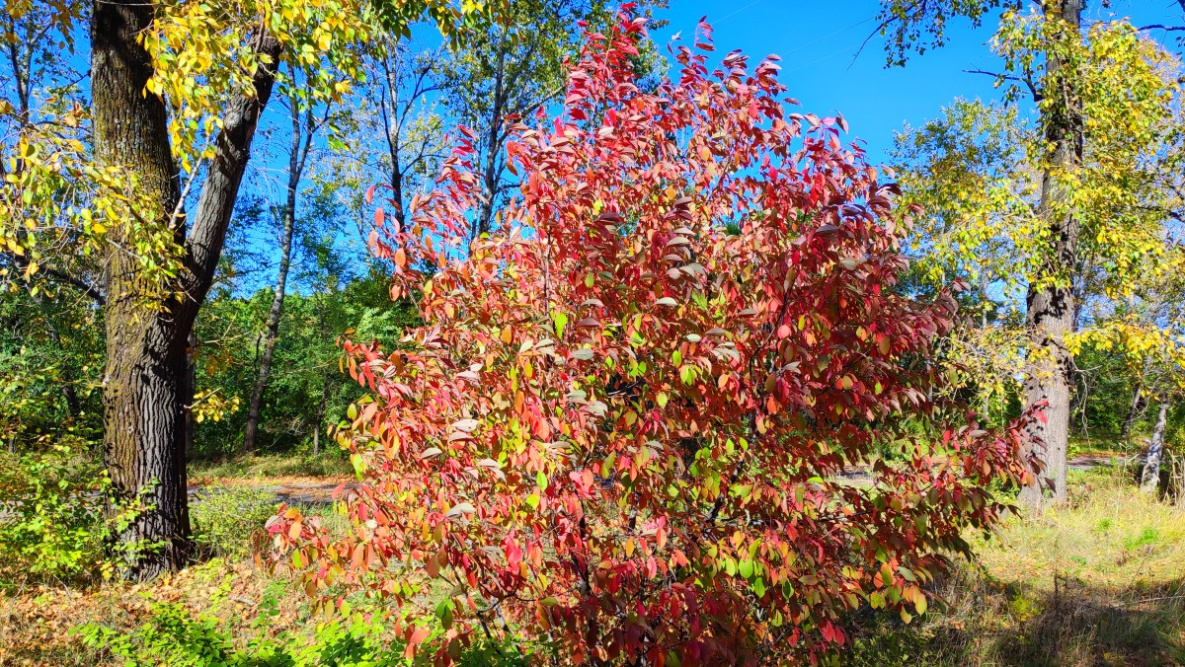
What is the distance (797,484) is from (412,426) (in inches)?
59.2

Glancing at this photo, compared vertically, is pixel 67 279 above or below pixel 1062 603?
above

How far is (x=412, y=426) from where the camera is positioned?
2.45 metres

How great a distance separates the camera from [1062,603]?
232 inches

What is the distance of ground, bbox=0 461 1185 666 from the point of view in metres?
4.81

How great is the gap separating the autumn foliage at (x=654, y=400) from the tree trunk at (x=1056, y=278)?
8.34 meters

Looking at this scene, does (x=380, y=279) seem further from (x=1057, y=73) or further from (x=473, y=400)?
(x=473, y=400)

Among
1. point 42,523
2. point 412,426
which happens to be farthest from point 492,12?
point 42,523

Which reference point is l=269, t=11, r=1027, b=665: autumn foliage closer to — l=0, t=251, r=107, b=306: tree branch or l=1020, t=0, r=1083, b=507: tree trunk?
l=0, t=251, r=107, b=306: tree branch

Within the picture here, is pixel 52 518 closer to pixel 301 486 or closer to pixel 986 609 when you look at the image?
pixel 986 609

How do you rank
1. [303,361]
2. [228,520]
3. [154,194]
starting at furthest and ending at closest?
[303,361], [228,520], [154,194]

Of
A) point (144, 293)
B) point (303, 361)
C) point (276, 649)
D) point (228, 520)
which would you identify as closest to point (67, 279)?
point (144, 293)

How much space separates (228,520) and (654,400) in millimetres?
6713

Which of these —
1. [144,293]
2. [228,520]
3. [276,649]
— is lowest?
[276,649]

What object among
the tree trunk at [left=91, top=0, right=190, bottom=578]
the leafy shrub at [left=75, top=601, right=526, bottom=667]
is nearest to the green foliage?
the tree trunk at [left=91, top=0, right=190, bottom=578]
